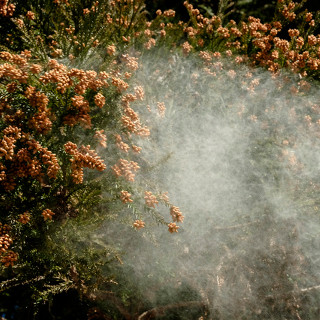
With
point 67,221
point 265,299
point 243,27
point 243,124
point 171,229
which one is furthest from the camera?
point 243,27

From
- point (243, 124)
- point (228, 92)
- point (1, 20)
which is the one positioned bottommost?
point (243, 124)

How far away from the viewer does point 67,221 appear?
156 centimetres

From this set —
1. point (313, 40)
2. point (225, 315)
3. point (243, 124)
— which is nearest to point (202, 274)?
point (225, 315)

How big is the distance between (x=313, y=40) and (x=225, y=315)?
2.05m

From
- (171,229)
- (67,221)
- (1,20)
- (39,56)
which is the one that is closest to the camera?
(171,229)

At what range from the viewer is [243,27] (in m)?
2.41

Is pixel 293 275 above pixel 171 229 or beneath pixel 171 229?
beneath

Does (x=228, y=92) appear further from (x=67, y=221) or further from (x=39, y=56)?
(x=67, y=221)

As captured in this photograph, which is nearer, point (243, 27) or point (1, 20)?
point (1, 20)

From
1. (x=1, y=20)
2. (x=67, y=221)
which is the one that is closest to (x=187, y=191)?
(x=67, y=221)

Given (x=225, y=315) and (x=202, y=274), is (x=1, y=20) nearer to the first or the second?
(x=202, y=274)

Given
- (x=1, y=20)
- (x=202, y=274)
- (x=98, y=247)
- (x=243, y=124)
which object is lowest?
(x=202, y=274)

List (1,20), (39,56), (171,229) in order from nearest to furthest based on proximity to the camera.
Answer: (171,229)
(39,56)
(1,20)

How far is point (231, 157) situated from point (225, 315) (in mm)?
1017
